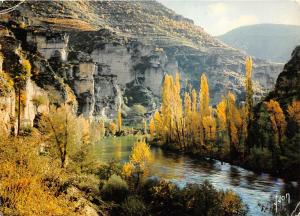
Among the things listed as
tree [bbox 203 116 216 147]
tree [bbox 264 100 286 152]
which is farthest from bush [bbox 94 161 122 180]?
tree [bbox 203 116 216 147]

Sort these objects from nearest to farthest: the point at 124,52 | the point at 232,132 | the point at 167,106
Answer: the point at 232,132
the point at 167,106
the point at 124,52

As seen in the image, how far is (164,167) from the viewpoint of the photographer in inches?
750

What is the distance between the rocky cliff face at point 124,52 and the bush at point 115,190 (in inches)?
741

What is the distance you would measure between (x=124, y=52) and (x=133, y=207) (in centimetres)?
6889

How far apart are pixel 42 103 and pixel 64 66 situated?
20.5 meters

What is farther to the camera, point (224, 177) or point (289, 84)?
point (289, 84)

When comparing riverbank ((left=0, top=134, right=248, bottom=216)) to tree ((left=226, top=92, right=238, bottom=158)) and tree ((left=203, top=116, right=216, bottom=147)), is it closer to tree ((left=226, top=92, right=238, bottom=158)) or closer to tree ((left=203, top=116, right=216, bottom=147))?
tree ((left=226, top=92, right=238, bottom=158))

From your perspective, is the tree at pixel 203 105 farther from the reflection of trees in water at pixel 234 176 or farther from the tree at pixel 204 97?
the reflection of trees in water at pixel 234 176

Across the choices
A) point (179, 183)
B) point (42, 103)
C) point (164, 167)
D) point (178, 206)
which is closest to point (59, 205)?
point (178, 206)

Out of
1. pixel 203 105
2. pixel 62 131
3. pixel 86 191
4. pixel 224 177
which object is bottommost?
pixel 224 177

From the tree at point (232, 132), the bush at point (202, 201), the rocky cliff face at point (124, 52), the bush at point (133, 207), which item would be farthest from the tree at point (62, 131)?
the rocky cliff face at point (124, 52)

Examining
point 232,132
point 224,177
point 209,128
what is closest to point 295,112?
point 232,132

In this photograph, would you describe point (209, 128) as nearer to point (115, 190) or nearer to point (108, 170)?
point (108, 170)

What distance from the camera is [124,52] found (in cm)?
7900
